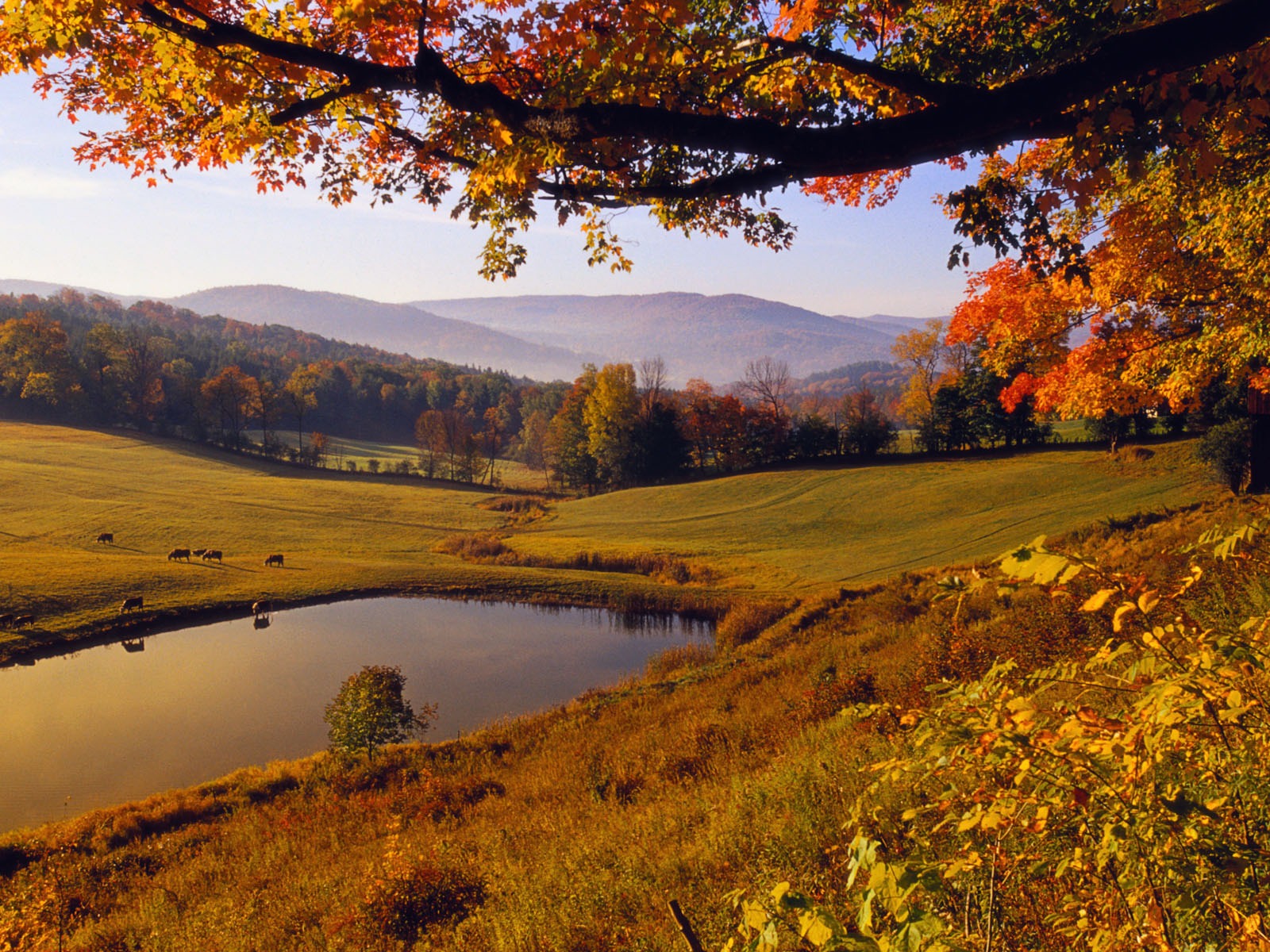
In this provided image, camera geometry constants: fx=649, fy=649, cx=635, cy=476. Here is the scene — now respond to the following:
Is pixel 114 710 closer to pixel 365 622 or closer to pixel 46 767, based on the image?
pixel 46 767

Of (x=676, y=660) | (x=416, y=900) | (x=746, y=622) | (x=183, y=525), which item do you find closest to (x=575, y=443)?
(x=183, y=525)

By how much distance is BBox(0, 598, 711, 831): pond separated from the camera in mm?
17766

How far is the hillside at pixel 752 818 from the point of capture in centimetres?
220

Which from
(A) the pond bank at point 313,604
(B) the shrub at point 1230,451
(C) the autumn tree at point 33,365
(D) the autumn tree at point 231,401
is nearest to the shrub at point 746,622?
(A) the pond bank at point 313,604

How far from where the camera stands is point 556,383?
16912cm

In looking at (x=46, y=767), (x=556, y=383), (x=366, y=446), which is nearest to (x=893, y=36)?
(x=46, y=767)

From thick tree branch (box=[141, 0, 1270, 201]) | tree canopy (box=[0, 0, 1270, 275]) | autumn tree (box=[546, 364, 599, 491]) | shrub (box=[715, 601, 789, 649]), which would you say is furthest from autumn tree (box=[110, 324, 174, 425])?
thick tree branch (box=[141, 0, 1270, 201])

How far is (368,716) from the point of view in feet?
51.6

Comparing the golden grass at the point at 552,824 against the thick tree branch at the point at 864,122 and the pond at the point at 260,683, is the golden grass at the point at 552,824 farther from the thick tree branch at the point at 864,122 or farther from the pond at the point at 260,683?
the thick tree branch at the point at 864,122

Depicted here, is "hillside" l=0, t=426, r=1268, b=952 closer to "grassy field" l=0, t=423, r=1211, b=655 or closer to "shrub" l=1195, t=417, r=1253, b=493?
"shrub" l=1195, t=417, r=1253, b=493

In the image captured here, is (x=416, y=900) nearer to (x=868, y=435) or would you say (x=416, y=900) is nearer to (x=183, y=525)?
(x=183, y=525)

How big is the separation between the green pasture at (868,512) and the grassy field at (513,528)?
0.65 feet

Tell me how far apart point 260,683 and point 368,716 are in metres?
11.0

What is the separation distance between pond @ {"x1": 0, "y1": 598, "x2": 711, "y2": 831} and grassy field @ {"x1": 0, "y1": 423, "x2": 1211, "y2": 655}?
3382 mm
